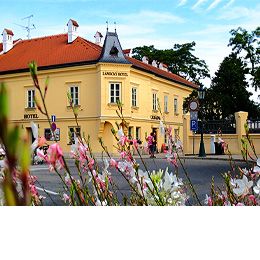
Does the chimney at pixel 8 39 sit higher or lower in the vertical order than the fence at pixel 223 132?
higher

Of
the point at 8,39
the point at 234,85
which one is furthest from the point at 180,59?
the point at 8,39

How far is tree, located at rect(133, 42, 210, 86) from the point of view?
213 centimetres

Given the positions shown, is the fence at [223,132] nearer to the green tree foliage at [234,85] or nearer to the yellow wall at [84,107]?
the yellow wall at [84,107]

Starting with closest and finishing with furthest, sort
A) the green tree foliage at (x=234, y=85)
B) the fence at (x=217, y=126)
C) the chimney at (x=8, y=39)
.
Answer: the chimney at (x=8, y=39) → the green tree foliage at (x=234, y=85) → the fence at (x=217, y=126)

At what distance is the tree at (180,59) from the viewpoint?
6.98 feet

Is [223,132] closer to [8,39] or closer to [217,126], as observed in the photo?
[217,126]

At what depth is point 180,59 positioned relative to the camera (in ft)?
7.55

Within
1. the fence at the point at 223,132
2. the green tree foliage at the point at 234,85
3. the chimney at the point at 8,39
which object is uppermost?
the chimney at the point at 8,39

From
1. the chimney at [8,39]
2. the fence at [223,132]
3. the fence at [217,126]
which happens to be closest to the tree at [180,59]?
the chimney at [8,39]

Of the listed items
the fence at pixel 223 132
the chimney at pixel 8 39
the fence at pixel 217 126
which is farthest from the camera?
the fence at pixel 217 126

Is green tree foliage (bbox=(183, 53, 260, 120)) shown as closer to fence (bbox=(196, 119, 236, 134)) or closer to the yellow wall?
the yellow wall
